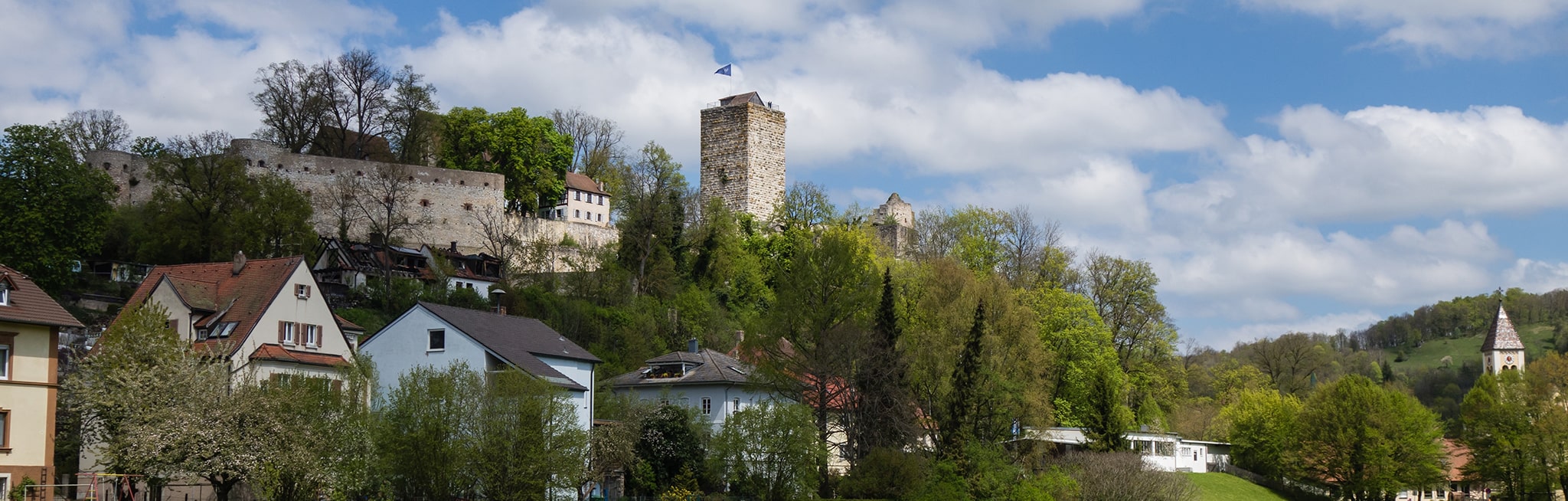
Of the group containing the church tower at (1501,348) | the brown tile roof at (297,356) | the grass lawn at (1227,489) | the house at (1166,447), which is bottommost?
the grass lawn at (1227,489)

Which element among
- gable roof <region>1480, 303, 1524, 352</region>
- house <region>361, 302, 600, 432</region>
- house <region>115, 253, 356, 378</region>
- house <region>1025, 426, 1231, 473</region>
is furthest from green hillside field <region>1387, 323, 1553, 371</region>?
house <region>115, 253, 356, 378</region>

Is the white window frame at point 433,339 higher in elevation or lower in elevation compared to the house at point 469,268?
lower

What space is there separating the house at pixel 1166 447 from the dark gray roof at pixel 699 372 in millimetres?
9851

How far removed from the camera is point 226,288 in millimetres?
41469

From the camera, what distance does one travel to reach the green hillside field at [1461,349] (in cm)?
13438

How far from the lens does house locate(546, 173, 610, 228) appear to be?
86.1 m

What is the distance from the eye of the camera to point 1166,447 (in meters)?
61.7

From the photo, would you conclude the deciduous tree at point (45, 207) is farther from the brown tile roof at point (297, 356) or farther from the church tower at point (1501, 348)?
the church tower at point (1501, 348)

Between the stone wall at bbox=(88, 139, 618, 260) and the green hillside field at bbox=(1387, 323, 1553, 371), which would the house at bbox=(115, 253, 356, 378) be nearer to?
the stone wall at bbox=(88, 139, 618, 260)

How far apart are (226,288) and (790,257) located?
36564mm

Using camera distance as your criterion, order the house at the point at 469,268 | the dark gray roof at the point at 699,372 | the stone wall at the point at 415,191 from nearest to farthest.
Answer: the dark gray roof at the point at 699,372 → the house at the point at 469,268 → the stone wall at the point at 415,191

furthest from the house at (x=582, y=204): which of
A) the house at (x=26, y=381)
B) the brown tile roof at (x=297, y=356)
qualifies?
the house at (x=26, y=381)

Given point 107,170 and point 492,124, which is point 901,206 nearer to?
point 492,124

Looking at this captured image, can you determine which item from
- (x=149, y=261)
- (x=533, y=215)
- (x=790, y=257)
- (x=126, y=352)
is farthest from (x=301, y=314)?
(x=533, y=215)
